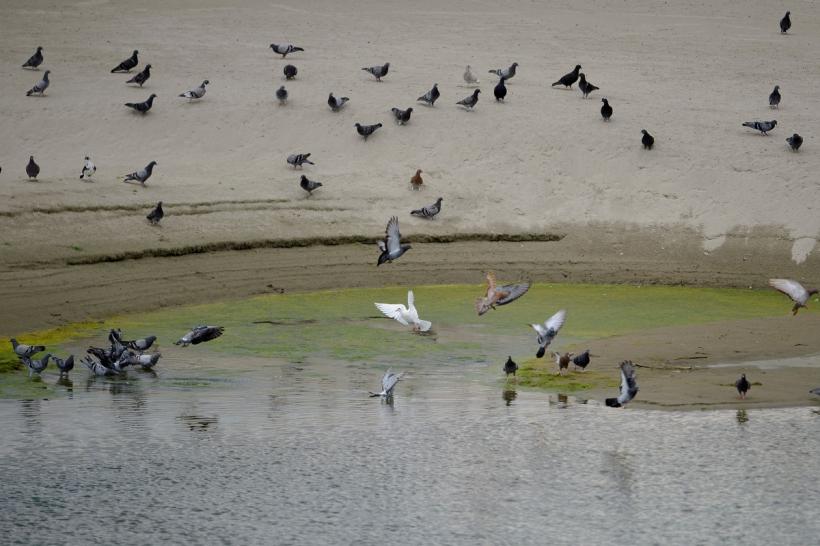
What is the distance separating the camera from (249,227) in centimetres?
A: 2028

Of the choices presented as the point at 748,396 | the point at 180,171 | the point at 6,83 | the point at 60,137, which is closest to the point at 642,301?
the point at 748,396

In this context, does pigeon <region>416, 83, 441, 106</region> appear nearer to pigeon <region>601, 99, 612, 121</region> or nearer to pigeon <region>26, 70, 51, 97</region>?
pigeon <region>601, 99, 612, 121</region>

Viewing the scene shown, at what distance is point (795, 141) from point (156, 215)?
1026 centimetres

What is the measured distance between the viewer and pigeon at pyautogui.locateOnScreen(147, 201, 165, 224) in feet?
64.6

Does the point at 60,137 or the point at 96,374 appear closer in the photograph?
the point at 96,374

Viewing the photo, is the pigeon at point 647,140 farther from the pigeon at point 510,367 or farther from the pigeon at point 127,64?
the pigeon at point 510,367

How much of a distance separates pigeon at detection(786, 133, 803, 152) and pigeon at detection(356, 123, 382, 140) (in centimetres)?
654

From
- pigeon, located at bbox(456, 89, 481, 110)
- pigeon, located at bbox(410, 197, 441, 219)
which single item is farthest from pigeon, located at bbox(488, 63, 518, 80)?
pigeon, located at bbox(410, 197, 441, 219)

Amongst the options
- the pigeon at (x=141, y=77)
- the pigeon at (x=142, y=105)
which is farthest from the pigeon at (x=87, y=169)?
the pigeon at (x=141, y=77)

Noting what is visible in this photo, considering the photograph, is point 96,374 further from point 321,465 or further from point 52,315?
point 321,465

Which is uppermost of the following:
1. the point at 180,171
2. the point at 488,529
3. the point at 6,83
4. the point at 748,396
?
the point at 6,83

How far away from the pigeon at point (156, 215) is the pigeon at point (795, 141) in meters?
10.1

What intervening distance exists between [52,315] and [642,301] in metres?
7.38

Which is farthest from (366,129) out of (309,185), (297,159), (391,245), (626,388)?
(626,388)
